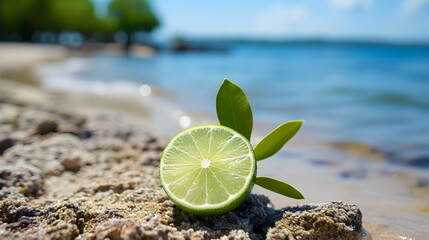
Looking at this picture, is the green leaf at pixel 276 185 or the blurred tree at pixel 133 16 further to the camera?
the blurred tree at pixel 133 16

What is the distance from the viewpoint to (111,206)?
7.70 ft

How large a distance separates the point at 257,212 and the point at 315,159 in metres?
2.52

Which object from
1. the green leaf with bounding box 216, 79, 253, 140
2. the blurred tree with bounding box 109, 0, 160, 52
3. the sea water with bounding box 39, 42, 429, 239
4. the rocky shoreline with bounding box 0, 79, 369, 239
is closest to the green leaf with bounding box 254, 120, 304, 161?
the green leaf with bounding box 216, 79, 253, 140

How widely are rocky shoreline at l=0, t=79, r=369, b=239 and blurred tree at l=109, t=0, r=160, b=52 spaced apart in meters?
60.3

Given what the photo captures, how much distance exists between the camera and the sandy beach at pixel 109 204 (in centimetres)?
200

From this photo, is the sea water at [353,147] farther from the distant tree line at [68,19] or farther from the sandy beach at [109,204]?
the distant tree line at [68,19]

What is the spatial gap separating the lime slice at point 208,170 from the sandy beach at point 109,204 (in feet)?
0.43

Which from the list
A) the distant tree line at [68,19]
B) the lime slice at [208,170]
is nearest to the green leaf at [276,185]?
the lime slice at [208,170]

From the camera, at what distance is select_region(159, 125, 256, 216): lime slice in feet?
6.82

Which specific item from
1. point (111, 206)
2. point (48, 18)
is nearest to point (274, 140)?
point (111, 206)

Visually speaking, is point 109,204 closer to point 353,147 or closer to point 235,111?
point 235,111

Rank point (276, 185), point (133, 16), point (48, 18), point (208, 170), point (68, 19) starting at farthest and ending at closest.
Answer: point (133, 16) → point (68, 19) → point (48, 18) → point (276, 185) → point (208, 170)

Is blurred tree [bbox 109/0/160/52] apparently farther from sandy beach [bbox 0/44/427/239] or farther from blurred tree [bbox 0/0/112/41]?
sandy beach [bbox 0/44/427/239]

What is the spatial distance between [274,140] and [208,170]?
430mm
